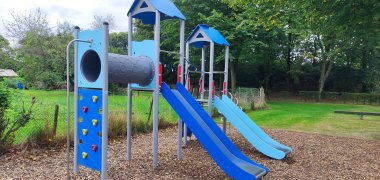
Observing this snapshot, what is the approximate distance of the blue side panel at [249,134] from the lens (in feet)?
20.5

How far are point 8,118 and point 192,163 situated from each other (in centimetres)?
350

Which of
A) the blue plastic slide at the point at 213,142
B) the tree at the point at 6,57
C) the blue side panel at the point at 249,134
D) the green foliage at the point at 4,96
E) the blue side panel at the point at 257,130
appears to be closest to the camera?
the blue plastic slide at the point at 213,142

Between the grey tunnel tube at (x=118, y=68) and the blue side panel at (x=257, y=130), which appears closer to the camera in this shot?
the grey tunnel tube at (x=118, y=68)

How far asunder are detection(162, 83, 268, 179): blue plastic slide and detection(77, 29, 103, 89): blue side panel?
4.67 ft

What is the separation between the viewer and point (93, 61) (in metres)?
4.41

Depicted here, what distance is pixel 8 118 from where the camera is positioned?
5.78 meters

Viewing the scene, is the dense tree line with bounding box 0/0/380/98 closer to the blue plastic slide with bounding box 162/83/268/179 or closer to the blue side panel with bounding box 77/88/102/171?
the blue plastic slide with bounding box 162/83/268/179

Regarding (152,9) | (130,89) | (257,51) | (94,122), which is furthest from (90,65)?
(257,51)

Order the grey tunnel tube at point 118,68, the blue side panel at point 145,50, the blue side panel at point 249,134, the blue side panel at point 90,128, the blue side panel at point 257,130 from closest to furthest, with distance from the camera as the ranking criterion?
the blue side panel at point 90,128 → the grey tunnel tube at point 118,68 → the blue side panel at point 145,50 → the blue side panel at point 249,134 → the blue side panel at point 257,130

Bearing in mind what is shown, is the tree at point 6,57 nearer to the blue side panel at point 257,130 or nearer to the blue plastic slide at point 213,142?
the blue side panel at point 257,130

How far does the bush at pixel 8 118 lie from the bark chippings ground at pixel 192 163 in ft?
1.07

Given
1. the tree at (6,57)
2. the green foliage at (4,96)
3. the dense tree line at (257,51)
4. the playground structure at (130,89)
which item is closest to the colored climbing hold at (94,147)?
the playground structure at (130,89)

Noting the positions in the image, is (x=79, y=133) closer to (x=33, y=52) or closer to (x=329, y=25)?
(x=329, y=25)

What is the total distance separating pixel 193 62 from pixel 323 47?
1380 cm
